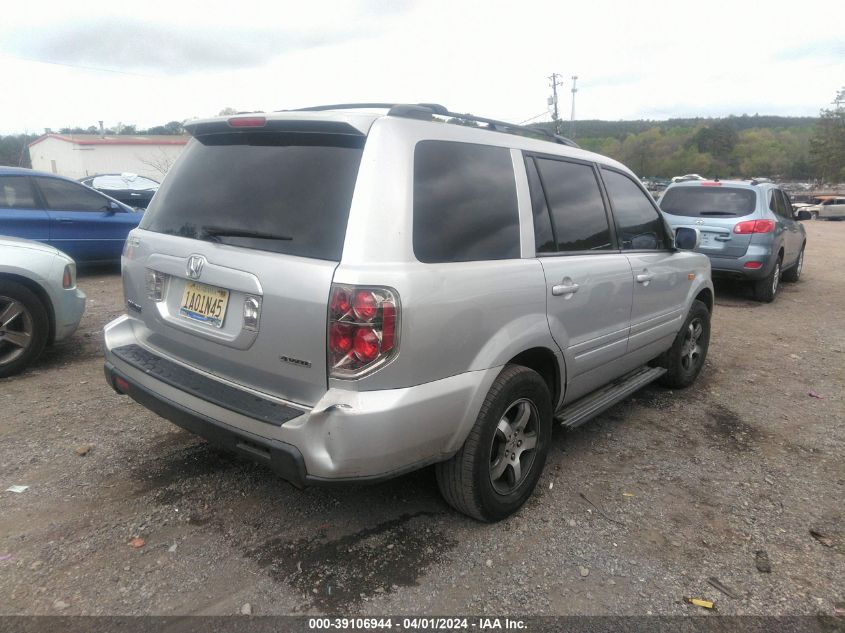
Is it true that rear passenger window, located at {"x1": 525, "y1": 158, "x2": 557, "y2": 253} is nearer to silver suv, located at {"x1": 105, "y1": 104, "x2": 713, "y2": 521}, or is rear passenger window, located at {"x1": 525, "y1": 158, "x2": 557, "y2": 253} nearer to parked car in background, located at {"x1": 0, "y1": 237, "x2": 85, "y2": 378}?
silver suv, located at {"x1": 105, "y1": 104, "x2": 713, "y2": 521}

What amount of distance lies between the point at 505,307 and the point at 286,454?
1127 mm

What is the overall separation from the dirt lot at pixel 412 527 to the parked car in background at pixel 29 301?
0.46m

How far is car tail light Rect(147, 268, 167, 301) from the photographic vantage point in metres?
2.80

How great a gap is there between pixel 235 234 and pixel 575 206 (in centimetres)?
190

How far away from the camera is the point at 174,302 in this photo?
2730 millimetres

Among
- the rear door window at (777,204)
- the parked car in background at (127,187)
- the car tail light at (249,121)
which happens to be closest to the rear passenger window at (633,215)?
the car tail light at (249,121)

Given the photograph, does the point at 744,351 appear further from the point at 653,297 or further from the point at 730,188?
the point at 730,188

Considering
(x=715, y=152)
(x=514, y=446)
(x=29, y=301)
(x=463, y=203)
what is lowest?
(x=715, y=152)

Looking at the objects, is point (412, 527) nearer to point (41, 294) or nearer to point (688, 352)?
point (688, 352)

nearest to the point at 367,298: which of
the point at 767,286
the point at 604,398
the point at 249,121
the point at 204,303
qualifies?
the point at 204,303

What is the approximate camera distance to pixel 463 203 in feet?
8.57

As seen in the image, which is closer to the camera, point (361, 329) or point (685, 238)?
point (361, 329)

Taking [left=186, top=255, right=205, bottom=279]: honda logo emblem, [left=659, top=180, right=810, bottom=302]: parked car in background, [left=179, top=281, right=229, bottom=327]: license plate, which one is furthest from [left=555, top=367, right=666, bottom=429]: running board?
[left=659, top=180, right=810, bottom=302]: parked car in background

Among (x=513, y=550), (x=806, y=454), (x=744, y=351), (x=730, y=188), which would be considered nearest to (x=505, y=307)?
(x=513, y=550)
